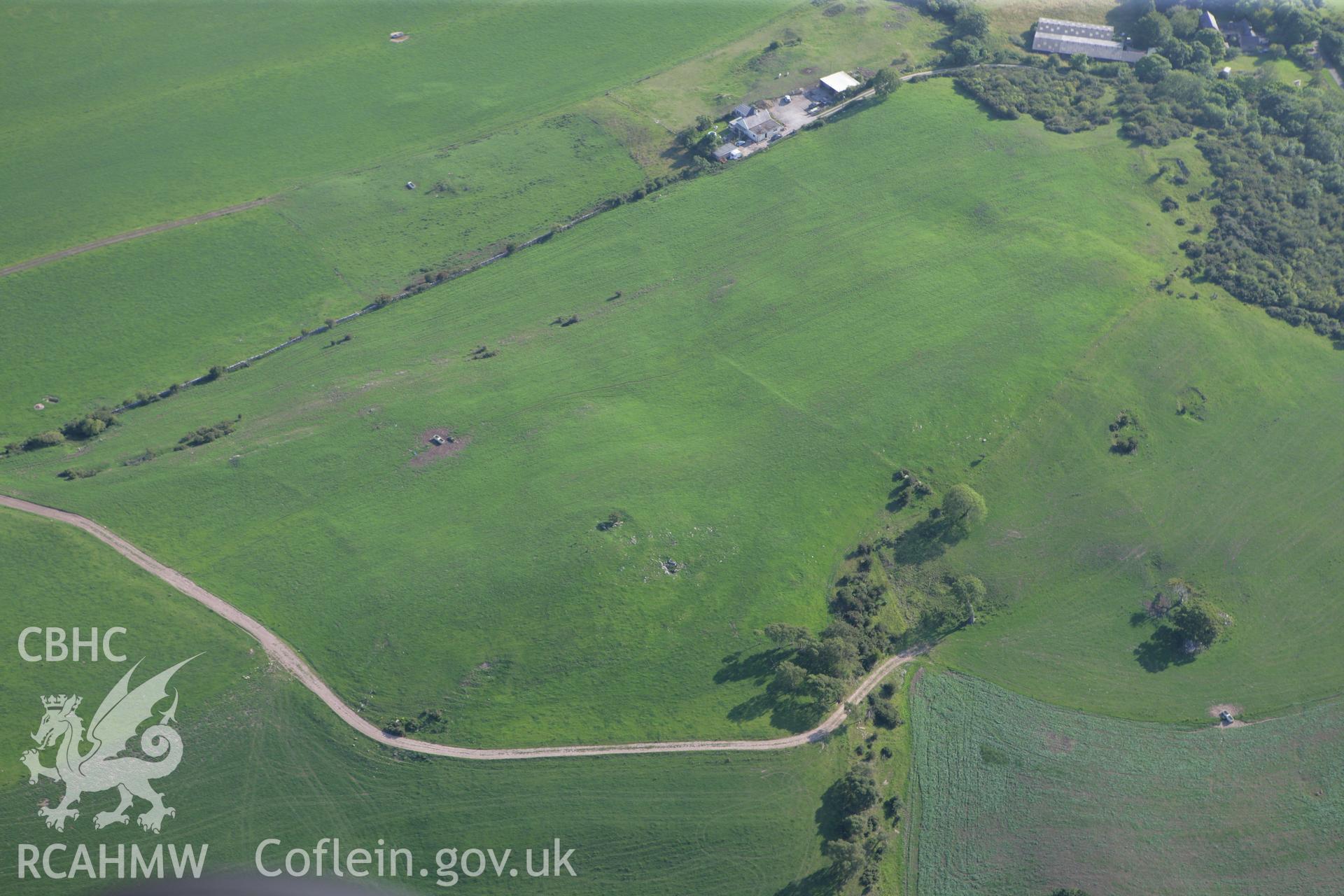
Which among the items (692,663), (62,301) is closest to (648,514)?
(692,663)

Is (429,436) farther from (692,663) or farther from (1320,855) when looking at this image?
(1320,855)

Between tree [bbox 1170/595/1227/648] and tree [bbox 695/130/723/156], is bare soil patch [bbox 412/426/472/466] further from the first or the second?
tree [bbox 1170/595/1227/648]

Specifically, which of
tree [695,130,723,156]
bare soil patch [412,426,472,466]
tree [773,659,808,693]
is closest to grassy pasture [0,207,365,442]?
bare soil patch [412,426,472,466]

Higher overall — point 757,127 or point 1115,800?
point 757,127

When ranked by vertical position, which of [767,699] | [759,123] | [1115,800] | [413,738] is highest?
[759,123]

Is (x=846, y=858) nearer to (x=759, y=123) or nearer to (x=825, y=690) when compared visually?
(x=825, y=690)

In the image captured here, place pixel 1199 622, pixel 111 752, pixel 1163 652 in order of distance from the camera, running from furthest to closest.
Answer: pixel 1163 652
pixel 1199 622
pixel 111 752

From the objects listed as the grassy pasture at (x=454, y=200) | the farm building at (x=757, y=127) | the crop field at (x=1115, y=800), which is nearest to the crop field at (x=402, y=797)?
the crop field at (x=1115, y=800)

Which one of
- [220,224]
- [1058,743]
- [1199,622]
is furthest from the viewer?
[220,224]

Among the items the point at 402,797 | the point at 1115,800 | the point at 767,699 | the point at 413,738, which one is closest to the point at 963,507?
the point at 767,699
